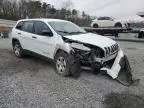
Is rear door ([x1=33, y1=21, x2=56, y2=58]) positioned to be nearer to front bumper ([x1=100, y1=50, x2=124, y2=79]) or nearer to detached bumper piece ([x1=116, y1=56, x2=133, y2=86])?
front bumper ([x1=100, y1=50, x2=124, y2=79])

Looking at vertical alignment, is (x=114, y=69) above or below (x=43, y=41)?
below

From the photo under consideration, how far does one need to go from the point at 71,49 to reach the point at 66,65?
1.60ft

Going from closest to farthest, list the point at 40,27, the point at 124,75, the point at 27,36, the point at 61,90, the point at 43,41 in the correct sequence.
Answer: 1. the point at 61,90
2. the point at 124,75
3. the point at 43,41
4. the point at 40,27
5. the point at 27,36

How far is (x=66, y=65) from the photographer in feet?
18.6

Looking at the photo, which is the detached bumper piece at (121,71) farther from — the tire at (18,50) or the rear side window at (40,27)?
the tire at (18,50)

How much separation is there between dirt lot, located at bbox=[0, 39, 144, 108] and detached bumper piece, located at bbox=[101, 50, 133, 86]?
192mm

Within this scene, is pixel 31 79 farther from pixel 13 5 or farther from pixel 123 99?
pixel 13 5

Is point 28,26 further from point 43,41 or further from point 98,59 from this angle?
point 98,59

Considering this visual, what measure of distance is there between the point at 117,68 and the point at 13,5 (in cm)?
3237

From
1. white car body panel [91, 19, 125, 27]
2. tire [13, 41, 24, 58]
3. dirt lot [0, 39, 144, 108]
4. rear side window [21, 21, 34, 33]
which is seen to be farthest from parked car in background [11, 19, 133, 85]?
white car body panel [91, 19, 125, 27]

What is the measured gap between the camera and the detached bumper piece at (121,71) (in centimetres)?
554

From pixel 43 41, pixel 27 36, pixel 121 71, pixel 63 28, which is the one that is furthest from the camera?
pixel 27 36

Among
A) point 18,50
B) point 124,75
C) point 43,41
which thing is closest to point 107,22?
point 18,50

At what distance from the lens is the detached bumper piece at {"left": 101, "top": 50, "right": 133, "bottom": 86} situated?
5535mm
